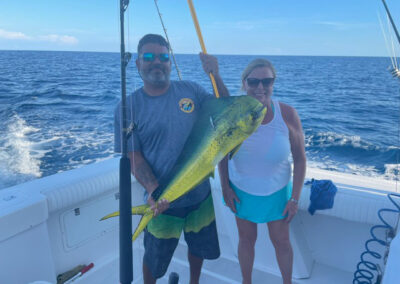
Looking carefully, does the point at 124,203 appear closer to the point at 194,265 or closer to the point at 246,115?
the point at 246,115

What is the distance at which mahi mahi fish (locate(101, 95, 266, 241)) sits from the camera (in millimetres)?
1437

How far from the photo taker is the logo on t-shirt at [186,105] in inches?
73.0

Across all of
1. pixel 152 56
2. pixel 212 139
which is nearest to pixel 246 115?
pixel 212 139

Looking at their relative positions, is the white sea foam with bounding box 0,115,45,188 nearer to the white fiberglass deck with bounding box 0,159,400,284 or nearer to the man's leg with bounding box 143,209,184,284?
the white fiberglass deck with bounding box 0,159,400,284

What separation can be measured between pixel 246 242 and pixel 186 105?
3.28ft

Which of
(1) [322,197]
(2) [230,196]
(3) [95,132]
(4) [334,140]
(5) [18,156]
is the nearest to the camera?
(2) [230,196]

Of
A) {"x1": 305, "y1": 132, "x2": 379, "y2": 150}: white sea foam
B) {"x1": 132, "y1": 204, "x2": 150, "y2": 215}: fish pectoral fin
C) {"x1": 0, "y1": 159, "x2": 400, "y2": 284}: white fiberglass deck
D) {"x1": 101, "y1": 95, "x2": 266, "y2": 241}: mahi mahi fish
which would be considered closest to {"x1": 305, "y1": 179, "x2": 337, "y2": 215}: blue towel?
{"x1": 0, "y1": 159, "x2": 400, "y2": 284}: white fiberglass deck

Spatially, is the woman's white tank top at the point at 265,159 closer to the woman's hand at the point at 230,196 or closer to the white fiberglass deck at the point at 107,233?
the woman's hand at the point at 230,196

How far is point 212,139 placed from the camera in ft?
4.78

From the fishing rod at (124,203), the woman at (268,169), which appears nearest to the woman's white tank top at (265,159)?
the woman at (268,169)

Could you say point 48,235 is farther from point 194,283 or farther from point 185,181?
point 185,181

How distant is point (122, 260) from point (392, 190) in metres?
2.03

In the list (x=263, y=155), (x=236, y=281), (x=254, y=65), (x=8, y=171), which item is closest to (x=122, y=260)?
(x=263, y=155)

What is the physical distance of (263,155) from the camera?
1872mm
